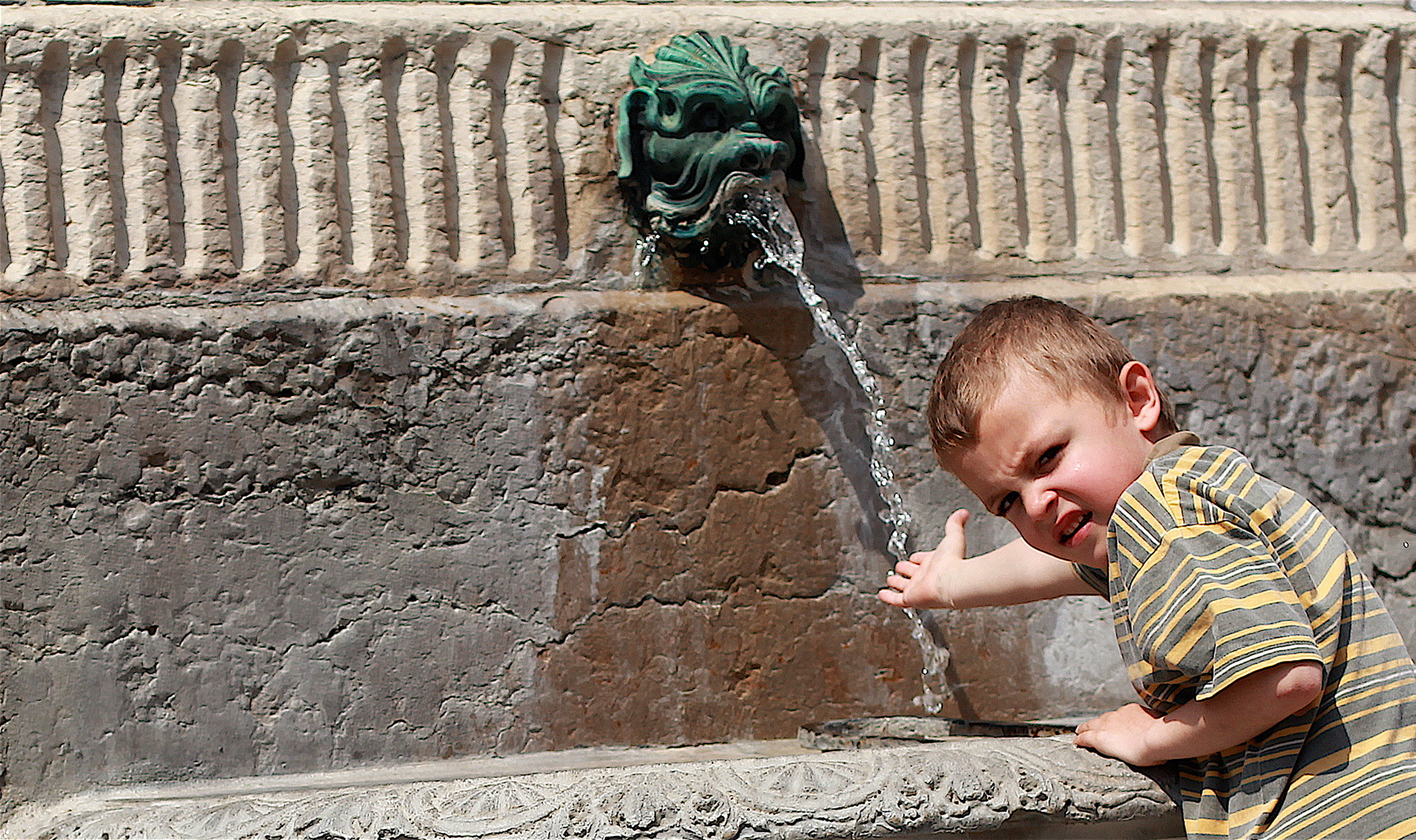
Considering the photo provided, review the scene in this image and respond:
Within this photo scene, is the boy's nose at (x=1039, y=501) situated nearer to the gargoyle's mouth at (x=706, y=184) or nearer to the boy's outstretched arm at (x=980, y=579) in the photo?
the boy's outstretched arm at (x=980, y=579)

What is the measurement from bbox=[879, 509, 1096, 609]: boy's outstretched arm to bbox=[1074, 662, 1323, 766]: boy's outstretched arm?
0.55ft

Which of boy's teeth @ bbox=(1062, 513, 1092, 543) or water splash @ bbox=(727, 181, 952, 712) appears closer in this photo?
boy's teeth @ bbox=(1062, 513, 1092, 543)

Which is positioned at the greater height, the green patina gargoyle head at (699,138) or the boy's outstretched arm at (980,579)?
the green patina gargoyle head at (699,138)

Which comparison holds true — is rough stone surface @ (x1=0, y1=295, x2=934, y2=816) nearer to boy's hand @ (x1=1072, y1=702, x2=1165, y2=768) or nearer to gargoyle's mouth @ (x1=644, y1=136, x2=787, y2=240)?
gargoyle's mouth @ (x1=644, y1=136, x2=787, y2=240)

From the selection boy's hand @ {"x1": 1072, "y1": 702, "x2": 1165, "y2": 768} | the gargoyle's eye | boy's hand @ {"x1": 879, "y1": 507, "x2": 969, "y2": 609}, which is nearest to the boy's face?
boy's hand @ {"x1": 1072, "y1": 702, "x2": 1165, "y2": 768}

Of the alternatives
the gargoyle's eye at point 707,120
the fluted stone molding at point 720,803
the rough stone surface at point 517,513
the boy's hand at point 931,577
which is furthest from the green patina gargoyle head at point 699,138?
the fluted stone molding at point 720,803

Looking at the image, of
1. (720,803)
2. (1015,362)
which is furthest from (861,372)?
(720,803)

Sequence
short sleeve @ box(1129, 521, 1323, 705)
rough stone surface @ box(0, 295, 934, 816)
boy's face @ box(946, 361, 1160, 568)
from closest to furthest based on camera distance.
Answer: short sleeve @ box(1129, 521, 1323, 705), boy's face @ box(946, 361, 1160, 568), rough stone surface @ box(0, 295, 934, 816)

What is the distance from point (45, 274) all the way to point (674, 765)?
1.06 meters

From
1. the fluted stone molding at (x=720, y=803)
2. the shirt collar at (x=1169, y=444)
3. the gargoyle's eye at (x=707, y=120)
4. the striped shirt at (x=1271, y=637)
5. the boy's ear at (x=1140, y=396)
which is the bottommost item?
the fluted stone molding at (x=720, y=803)

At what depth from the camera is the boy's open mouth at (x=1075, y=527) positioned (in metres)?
1.20

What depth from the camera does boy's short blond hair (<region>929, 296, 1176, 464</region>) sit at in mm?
1214

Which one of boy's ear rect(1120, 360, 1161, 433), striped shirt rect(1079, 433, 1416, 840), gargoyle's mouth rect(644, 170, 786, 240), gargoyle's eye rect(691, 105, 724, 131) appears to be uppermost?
gargoyle's eye rect(691, 105, 724, 131)

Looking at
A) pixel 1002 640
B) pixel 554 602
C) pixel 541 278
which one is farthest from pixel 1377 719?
pixel 541 278
